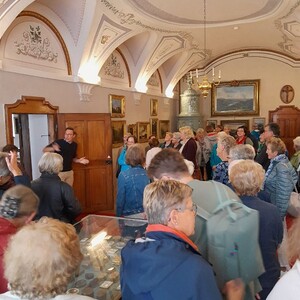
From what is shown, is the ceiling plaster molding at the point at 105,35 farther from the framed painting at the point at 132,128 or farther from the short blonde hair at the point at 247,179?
the short blonde hair at the point at 247,179

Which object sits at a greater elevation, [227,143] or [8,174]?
[227,143]

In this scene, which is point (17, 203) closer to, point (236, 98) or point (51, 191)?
point (51, 191)

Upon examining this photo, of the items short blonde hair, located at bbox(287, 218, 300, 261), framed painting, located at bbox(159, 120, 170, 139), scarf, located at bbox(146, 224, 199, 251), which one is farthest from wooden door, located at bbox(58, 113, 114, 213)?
short blonde hair, located at bbox(287, 218, 300, 261)

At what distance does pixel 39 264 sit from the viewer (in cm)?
124

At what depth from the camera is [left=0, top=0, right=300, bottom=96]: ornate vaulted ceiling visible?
5781mm

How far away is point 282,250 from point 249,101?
9350mm

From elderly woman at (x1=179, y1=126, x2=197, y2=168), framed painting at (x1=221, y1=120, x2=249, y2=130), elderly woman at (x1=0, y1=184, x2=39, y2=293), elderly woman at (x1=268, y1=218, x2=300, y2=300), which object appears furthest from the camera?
framed painting at (x1=221, y1=120, x2=249, y2=130)

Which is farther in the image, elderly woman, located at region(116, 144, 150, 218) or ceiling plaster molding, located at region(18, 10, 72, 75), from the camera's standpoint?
ceiling plaster molding, located at region(18, 10, 72, 75)

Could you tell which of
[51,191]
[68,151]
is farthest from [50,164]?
[68,151]

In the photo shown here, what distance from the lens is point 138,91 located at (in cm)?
919

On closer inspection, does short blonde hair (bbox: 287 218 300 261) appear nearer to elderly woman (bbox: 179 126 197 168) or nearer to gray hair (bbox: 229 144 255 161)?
gray hair (bbox: 229 144 255 161)

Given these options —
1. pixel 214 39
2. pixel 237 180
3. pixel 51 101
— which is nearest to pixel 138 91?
pixel 214 39

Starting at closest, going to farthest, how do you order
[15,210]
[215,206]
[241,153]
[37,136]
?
[215,206] → [15,210] → [241,153] → [37,136]

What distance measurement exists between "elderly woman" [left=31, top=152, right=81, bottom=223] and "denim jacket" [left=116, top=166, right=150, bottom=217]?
63 centimetres
